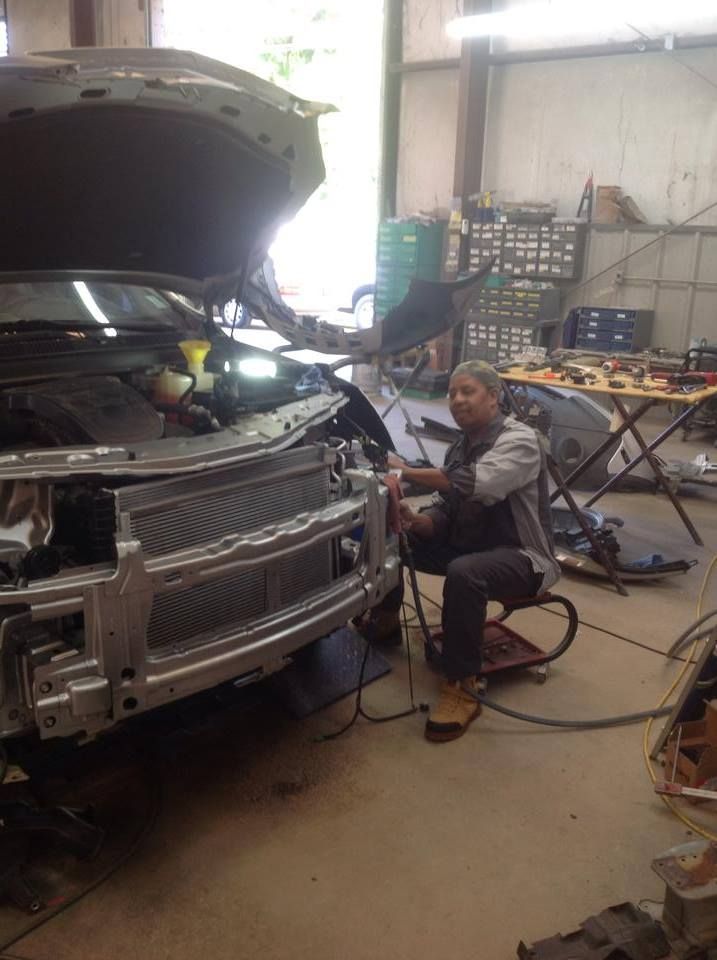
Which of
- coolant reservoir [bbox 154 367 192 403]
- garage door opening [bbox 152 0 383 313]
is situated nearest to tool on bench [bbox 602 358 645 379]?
coolant reservoir [bbox 154 367 192 403]

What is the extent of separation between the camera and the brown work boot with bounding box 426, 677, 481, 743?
2.68 meters

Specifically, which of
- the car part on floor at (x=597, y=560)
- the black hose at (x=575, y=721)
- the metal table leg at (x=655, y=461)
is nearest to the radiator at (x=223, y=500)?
the black hose at (x=575, y=721)

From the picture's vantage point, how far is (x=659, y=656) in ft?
10.7

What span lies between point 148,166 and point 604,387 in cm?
246

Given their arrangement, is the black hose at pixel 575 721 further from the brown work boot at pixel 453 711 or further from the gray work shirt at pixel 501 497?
the gray work shirt at pixel 501 497

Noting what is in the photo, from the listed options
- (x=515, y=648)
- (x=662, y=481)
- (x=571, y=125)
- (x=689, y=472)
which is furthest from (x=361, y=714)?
(x=571, y=125)

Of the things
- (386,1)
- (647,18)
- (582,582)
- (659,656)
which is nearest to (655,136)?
(647,18)

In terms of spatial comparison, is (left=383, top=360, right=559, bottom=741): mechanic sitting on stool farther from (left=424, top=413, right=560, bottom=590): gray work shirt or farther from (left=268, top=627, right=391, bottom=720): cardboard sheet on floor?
(left=268, top=627, right=391, bottom=720): cardboard sheet on floor

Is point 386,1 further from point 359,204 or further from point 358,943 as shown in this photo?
point 358,943

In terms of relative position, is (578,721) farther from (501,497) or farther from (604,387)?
(604,387)

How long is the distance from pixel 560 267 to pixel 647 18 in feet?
7.31

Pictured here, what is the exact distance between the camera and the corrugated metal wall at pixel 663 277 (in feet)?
23.6

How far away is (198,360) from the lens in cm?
276

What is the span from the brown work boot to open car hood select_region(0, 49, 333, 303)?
1762 millimetres
